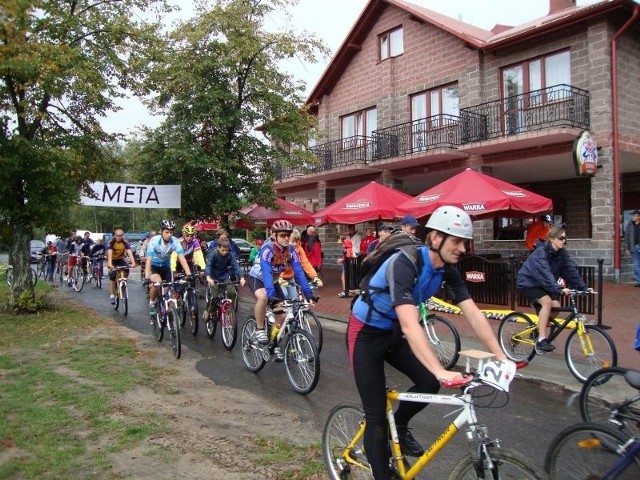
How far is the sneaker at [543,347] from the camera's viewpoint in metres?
6.80

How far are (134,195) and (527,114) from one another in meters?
12.2

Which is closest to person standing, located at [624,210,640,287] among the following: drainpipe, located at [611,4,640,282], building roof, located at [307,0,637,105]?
drainpipe, located at [611,4,640,282]

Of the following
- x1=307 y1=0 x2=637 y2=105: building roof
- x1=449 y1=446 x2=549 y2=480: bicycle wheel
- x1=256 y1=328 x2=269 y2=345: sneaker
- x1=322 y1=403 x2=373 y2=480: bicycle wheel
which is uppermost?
x1=307 y1=0 x2=637 y2=105: building roof

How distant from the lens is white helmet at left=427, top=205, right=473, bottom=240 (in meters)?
2.89

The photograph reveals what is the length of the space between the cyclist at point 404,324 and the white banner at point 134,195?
11.4m

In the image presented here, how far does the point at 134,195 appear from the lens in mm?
14594

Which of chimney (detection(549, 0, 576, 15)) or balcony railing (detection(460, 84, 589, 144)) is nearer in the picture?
balcony railing (detection(460, 84, 589, 144))

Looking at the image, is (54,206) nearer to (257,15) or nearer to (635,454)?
(257,15)

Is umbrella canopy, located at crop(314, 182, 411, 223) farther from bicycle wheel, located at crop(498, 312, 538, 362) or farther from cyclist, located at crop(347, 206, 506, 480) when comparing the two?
cyclist, located at crop(347, 206, 506, 480)

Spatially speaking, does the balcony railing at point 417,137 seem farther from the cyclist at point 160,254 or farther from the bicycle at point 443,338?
the cyclist at point 160,254

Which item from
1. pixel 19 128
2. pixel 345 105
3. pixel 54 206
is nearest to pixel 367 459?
pixel 54 206

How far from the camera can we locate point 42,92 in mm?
10359

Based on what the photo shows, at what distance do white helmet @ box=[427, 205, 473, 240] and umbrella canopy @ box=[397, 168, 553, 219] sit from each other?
28.9 feet

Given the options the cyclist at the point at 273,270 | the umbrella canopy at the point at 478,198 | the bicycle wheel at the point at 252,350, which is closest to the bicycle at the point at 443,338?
the cyclist at the point at 273,270
